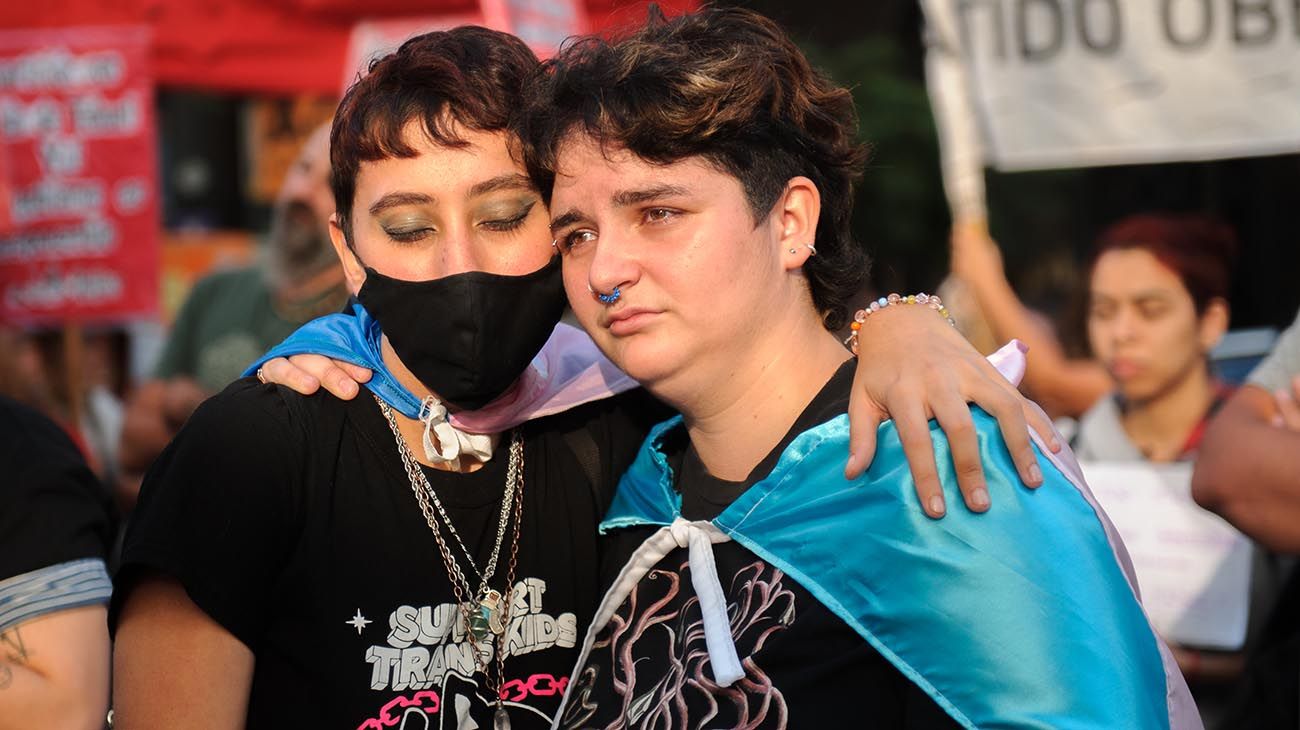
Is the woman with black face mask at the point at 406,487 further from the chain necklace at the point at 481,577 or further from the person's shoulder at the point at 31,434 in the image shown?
the person's shoulder at the point at 31,434

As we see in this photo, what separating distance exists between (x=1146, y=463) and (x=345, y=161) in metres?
2.78

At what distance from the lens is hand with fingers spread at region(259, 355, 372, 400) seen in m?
2.41

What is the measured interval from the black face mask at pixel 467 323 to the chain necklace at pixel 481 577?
5.5 inches

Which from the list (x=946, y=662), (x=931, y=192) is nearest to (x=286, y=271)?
(x=946, y=662)

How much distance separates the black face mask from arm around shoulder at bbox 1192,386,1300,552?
4.56ft

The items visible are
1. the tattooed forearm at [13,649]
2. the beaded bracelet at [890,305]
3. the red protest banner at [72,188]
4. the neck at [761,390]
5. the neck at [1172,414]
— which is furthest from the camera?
the red protest banner at [72,188]

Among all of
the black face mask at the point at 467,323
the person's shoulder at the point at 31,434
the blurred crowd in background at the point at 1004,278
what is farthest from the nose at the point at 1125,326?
the person's shoulder at the point at 31,434

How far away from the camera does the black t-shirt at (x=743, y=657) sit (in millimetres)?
2070

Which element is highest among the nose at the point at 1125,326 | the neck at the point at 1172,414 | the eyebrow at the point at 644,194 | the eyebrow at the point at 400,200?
the eyebrow at the point at 400,200

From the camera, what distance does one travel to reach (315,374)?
244 cm

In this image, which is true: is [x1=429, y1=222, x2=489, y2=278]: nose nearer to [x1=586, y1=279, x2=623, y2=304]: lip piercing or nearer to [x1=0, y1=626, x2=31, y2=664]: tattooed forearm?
[x1=586, y1=279, x2=623, y2=304]: lip piercing

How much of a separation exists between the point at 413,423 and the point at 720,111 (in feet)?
2.62

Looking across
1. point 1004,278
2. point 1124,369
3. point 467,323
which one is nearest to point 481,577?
point 467,323

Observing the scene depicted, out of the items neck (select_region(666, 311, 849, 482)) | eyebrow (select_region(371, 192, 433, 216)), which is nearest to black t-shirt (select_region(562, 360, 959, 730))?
neck (select_region(666, 311, 849, 482))
